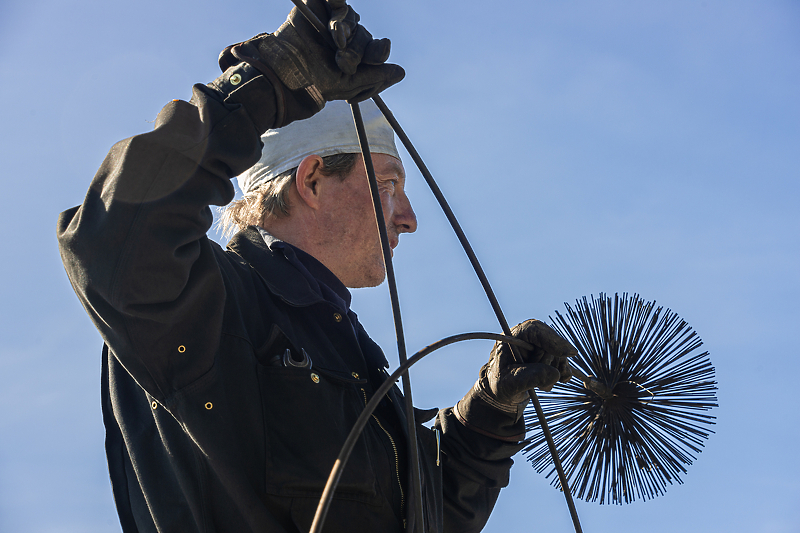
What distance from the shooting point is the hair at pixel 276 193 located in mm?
2865

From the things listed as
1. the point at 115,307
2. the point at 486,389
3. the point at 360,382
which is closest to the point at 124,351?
the point at 115,307

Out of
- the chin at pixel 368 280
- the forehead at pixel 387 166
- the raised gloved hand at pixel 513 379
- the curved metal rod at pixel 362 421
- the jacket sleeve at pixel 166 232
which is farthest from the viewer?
the forehead at pixel 387 166

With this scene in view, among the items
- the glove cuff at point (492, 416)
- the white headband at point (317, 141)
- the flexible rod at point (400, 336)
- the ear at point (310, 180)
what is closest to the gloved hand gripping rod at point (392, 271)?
the flexible rod at point (400, 336)

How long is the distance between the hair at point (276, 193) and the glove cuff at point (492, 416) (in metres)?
0.88

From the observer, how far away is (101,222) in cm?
171

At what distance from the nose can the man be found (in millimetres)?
560

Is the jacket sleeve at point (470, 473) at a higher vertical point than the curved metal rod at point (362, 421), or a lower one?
higher

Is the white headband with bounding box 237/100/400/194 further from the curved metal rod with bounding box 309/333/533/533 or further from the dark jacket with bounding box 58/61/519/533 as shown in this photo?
the curved metal rod with bounding box 309/333/533/533

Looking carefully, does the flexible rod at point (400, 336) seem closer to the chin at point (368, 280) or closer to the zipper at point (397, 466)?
the zipper at point (397, 466)

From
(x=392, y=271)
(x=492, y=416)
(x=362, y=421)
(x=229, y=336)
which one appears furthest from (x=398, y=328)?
(x=492, y=416)

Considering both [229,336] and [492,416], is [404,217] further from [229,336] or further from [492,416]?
[229,336]

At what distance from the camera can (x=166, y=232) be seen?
69.6 inches

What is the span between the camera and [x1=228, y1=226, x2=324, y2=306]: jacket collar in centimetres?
230

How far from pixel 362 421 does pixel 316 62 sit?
855 mm
